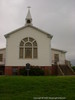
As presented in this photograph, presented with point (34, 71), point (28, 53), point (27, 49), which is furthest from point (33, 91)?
point (27, 49)

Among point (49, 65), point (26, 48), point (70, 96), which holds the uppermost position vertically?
point (26, 48)

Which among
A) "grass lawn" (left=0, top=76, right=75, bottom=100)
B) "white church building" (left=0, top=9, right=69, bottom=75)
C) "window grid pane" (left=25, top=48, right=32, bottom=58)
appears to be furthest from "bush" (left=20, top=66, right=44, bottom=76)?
"grass lawn" (left=0, top=76, right=75, bottom=100)

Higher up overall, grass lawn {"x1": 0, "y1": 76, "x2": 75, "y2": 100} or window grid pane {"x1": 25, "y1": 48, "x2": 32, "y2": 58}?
window grid pane {"x1": 25, "y1": 48, "x2": 32, "y2": 58}

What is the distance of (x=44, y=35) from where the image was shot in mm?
39781

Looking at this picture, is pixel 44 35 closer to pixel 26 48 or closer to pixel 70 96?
pixel 26 48

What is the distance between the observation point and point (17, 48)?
38938 mm

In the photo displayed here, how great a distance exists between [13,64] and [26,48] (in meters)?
3.39

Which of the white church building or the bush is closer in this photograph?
the bush

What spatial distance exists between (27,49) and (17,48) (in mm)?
1657

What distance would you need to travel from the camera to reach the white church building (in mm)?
38750

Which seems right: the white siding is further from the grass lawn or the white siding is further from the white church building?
the grass lawn

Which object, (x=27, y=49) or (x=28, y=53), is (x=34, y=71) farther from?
A: (x=27, y=49)

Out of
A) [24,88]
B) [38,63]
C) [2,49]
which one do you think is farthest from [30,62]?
[24,88]

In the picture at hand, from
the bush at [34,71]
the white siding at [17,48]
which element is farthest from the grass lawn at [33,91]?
the white siding at [17,48]
